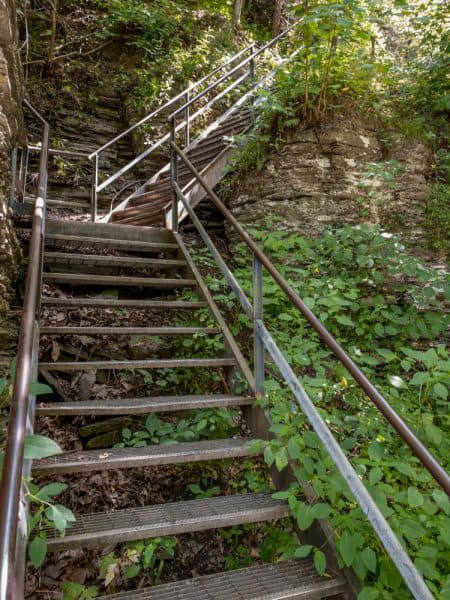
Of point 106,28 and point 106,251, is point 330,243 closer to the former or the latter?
point 106,251

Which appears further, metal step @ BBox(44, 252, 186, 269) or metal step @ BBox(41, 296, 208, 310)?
metal step @ BBox(44, 252, 186, 269)

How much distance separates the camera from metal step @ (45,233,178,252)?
3580 mm

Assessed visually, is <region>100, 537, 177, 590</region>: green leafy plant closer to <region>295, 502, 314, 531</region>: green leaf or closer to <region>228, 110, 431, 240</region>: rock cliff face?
<region>295, 502, 314, 531</region>: green leaf

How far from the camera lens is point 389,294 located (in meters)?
3.71

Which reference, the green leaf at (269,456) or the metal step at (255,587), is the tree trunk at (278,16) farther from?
the metal step at (255,587)

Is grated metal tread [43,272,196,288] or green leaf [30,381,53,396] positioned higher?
green leaf [30,381,53,396]

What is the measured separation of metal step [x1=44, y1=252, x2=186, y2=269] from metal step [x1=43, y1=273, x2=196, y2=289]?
0.49 ft

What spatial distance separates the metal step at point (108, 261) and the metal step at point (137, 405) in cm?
141

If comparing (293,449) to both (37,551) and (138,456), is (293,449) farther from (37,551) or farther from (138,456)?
(37,551)

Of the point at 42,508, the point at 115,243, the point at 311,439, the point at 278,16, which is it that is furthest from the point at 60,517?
the point at 278,16

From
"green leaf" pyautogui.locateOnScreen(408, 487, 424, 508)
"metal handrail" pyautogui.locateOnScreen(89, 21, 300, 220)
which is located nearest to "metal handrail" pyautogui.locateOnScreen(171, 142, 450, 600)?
"green leaf" pyautogui.locateOnScreen(408, 487, 424, 508)

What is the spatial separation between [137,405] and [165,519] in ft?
2.26

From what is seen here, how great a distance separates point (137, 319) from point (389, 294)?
7.46 ft

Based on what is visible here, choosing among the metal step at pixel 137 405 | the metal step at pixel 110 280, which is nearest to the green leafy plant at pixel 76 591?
the metal step at pixel 137 405
